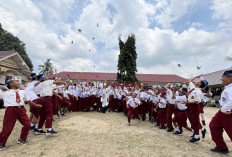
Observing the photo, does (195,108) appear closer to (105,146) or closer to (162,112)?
(162,112)

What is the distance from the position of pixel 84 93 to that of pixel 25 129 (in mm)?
7327

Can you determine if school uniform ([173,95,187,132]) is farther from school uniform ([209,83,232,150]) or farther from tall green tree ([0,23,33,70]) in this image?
tall green tree ([0,23,33,70])

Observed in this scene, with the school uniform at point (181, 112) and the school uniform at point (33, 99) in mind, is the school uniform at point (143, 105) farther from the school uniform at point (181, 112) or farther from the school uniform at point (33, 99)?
the school uniform at point (33, 99)

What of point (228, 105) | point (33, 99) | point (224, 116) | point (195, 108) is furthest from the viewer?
point (33, 99)

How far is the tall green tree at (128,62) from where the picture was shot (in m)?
25.7

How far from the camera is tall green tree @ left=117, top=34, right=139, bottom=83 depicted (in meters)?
25.7

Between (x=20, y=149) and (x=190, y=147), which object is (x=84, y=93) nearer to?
(x=20, y=149)

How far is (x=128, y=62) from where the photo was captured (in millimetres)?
25922

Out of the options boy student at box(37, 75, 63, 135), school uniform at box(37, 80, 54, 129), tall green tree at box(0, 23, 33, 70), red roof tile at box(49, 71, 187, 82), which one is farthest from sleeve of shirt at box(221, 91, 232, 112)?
tall green tree at box(0, 23, 33, 70)

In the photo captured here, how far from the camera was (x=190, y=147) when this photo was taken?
4.41m

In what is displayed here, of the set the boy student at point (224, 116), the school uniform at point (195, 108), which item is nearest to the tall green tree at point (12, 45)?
the school uniform at point (195, 108)

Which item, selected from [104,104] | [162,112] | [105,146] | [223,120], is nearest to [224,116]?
[223,120]

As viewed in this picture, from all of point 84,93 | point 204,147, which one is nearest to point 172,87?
point 204,147

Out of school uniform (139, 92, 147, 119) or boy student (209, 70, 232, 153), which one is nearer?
boy student (209, 70, 232, 153)
